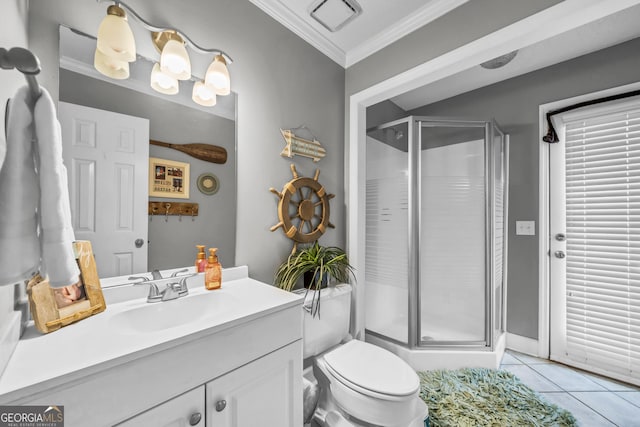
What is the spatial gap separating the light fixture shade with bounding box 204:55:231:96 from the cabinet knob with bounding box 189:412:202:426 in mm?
1311

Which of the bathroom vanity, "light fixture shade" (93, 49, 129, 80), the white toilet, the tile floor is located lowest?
the tile floor

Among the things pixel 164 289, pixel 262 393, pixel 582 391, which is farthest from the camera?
pixel 582 391

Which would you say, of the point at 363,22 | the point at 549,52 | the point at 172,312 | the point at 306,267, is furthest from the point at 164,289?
the point at 549,52

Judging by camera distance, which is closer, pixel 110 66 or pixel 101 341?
pixel 101 341

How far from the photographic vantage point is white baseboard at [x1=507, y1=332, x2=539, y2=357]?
2172mm

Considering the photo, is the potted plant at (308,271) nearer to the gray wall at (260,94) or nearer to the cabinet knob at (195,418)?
the gray wall at (260,94)

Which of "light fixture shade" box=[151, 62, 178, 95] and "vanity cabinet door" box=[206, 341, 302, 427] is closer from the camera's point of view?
"vanity cabinet door" box=[206, 341, 302, 427]

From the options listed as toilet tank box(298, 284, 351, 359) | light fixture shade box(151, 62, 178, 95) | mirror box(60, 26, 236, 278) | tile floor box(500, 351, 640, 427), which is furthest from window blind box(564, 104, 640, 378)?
light fixture shade box(151, 62, 178, 95)

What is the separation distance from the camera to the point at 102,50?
974 mm

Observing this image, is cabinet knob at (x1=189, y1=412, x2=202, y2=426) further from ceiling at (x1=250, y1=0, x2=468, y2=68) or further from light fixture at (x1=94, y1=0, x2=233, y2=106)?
ceiling at (x1=250, y1=0, x2=468, y2=68)

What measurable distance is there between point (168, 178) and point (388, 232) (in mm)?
1652

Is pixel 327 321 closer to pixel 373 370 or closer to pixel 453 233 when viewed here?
pixel 373 370

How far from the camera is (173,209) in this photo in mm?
1182

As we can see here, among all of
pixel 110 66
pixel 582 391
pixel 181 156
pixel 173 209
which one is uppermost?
pixel 110 66
